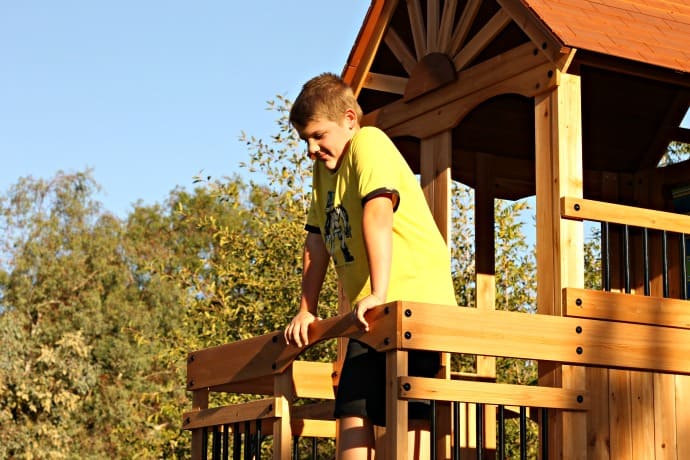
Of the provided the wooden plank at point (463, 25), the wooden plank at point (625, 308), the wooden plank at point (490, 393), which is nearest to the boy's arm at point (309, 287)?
the wooden plank at point (490, 393)

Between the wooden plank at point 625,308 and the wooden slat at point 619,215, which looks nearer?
the wooden plank at point 625,308

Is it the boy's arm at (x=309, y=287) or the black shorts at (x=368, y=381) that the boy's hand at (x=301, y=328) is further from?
the black shorts at (x=368, y=381)

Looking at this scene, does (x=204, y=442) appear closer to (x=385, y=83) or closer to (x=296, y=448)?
(x=296, y=448)

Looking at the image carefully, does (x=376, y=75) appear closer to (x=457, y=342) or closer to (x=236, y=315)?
(x=457, y=342)

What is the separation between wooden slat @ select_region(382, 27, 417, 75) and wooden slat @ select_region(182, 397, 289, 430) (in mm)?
2566

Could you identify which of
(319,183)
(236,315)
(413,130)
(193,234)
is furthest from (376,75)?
(193,234)

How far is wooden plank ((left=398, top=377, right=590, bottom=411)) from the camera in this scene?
16.0 feet

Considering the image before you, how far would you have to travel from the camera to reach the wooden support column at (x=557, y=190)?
6.08 metres

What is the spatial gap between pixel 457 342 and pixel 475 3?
273 centimetres

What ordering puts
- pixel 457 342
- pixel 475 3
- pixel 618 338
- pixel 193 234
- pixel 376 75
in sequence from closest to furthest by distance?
1. pixel 457 342
2. pixel 618 338
3. pixel 475 3
4. pixel 376 75
5. pixel 193 234

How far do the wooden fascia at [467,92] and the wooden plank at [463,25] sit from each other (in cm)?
20

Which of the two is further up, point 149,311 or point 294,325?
point 149,311

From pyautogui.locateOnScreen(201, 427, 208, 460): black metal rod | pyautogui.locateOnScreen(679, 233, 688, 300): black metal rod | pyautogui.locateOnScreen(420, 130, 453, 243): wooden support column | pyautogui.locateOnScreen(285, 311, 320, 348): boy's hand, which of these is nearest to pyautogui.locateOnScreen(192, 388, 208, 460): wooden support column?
pyautogui.locateOnScreen(201, 427, 208, 460): black metal rod

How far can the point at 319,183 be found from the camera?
554 cm
